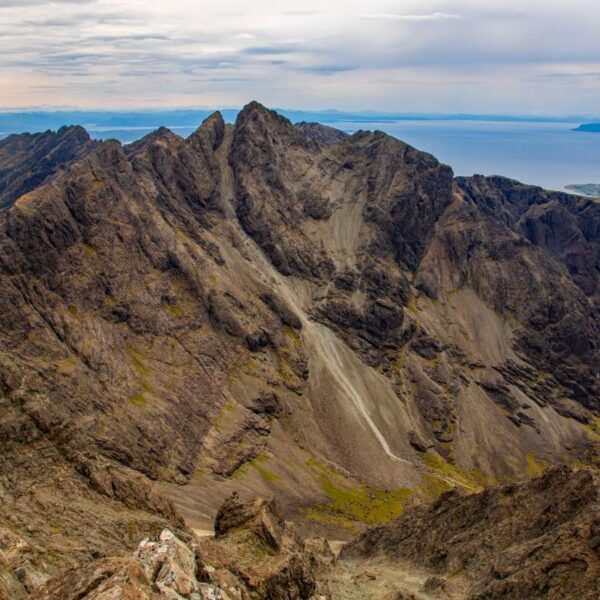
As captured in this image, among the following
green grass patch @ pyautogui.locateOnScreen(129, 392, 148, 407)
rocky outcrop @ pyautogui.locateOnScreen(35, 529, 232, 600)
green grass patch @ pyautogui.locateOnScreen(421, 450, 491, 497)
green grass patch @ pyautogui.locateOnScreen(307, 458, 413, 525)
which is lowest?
green grass patch @ pyautogui.locateOnScreen(421, 450, 491, 497)

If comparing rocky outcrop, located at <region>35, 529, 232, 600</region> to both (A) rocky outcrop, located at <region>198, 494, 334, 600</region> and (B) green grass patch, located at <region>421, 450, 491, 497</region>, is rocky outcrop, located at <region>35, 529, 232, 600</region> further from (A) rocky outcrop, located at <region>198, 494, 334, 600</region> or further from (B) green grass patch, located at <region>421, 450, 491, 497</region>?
(B) green grass patch, located at <region>421, 450, 491, 497</region>

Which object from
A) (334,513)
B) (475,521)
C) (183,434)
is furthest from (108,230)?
(475,521)

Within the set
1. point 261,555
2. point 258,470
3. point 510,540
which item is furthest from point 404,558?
point 258,470

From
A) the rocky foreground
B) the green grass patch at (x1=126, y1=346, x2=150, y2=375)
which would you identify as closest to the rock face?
the rocky foreground

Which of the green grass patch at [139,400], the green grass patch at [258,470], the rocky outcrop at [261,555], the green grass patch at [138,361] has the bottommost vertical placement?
the green grass patch at [258,470]

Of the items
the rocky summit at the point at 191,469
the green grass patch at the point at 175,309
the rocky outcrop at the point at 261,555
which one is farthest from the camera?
the green grass patch at the point at 175,309

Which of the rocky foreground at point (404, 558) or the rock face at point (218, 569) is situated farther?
the rocky foreground at point (404, 558)

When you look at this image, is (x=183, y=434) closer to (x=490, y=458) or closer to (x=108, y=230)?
(x=108, y=230)

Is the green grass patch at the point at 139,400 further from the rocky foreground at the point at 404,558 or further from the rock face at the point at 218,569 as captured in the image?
the rocky foreground at the point at 404,558

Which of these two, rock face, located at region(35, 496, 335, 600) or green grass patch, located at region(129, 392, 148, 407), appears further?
green grass patch, located at region(129, 392, 148, 407)

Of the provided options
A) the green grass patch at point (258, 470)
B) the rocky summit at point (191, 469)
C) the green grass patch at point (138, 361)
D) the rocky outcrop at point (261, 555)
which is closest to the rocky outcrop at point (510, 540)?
the rocky summit at point (191, 469)
